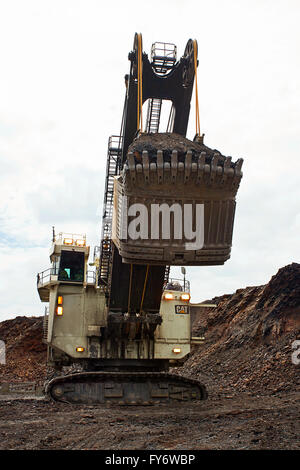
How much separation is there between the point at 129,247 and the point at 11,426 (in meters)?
3.97

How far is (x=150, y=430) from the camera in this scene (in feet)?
24.8

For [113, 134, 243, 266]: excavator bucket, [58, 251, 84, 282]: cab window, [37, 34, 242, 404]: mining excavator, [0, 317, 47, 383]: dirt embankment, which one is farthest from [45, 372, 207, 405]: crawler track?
[0, 317, 47, 383]: dirt embankment

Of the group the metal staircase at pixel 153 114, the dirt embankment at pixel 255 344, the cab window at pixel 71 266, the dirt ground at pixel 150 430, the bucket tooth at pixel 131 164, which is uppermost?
the metal staircase at pixel 153 114

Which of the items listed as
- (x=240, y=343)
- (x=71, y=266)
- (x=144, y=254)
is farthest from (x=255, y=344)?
(x=144, y=254)

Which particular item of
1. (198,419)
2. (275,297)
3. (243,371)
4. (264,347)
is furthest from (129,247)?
(275,297)

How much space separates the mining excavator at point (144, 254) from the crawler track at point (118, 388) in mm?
26

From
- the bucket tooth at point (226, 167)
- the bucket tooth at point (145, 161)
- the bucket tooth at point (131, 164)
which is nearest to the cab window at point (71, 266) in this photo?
the bucket tooth at point (131, 164)

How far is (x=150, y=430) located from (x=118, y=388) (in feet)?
16.3

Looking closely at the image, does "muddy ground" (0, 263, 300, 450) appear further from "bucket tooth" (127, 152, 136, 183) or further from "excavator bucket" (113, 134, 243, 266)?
"bucket tooth" (127, 152, 136, 183)

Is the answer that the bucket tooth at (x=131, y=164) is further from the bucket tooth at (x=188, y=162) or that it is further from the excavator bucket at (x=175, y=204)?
the bucket tooth at (x=188, y=162)

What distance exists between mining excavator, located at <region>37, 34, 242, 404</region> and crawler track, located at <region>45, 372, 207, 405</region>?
3cm

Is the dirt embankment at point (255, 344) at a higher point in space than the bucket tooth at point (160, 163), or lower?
lower

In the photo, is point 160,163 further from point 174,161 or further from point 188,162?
point 188,162

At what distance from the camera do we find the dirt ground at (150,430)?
20.3 feet
